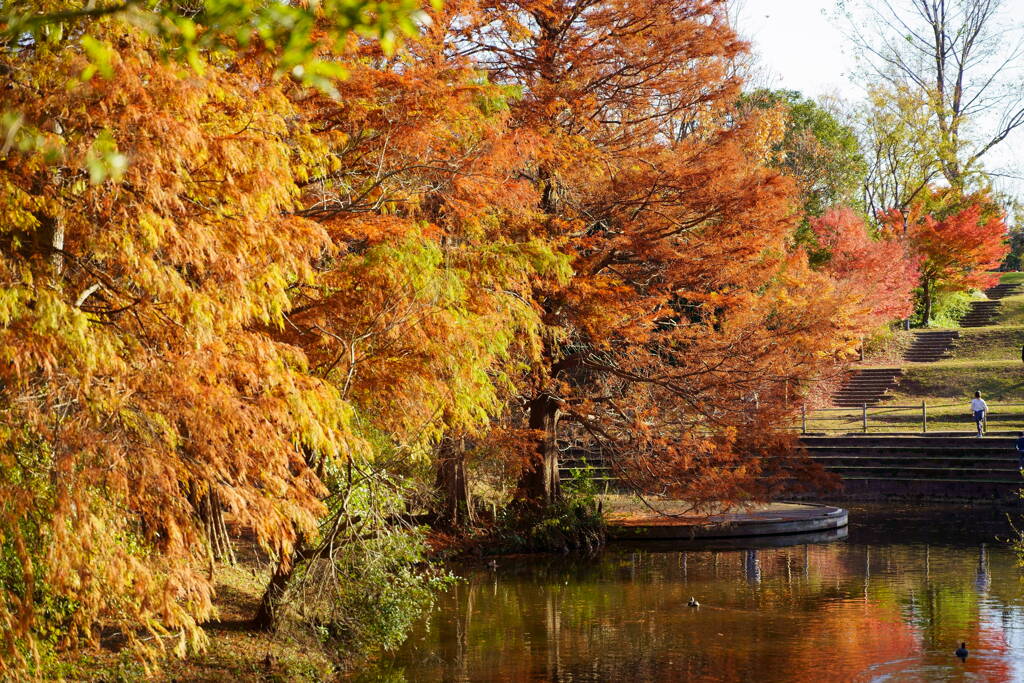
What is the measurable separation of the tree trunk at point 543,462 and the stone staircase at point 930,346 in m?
22.2

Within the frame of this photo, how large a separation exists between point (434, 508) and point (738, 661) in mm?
6255

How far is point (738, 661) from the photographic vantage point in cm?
1048

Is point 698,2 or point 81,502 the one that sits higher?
point 698,2

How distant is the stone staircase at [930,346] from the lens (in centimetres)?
3600

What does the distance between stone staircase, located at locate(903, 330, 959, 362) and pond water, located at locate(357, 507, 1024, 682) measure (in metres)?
18.4

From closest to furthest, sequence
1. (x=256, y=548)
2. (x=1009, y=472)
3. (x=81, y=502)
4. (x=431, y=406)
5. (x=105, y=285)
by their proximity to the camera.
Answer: (x=81, y=502) < (x=105, y=285) < (x=431, y=406) < (x=256, y=548) < (x=1009, y=472)

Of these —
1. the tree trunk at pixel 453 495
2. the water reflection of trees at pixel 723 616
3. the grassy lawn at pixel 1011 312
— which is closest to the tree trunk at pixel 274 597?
the water reflection of trees at pixel 723 616

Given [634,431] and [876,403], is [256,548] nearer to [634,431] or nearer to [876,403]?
[634,431]

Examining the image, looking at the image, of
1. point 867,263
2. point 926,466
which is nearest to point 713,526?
point 926,466

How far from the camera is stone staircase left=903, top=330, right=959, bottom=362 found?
36.0 m

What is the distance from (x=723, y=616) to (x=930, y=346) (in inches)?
1076

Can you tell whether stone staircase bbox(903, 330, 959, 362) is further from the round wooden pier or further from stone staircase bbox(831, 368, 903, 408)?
the round wooden pier

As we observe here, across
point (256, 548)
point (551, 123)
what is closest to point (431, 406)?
point (256, 548)

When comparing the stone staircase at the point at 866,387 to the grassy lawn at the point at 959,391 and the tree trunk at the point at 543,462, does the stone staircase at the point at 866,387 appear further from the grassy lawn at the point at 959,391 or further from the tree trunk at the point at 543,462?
the tree trunk at the point at 543,462
